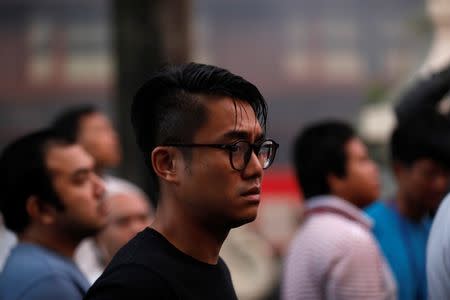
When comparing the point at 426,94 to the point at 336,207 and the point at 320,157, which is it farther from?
the point at 336,207

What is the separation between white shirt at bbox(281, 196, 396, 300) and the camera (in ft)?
14.2

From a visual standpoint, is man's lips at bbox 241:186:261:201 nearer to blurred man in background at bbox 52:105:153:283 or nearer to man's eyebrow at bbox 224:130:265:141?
man's eyebrow at bbox 224:130:265:141

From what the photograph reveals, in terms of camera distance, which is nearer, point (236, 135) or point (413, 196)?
point (236, 135)

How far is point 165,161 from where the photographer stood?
295 cm

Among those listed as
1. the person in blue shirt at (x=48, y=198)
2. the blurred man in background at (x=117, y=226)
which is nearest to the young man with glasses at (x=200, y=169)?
the person in blue shirt at (x=48, y=198)

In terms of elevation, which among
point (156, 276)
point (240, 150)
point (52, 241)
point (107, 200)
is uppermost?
point (240, 150)

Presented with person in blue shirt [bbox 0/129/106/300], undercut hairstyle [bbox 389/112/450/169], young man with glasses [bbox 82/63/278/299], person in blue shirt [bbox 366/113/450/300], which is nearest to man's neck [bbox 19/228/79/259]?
person in blue shirt [bbox 0/129/106/300]

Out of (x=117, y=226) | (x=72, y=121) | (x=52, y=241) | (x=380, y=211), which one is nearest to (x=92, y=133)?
(x=72, y=121)

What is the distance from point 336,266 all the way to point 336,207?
361 mm

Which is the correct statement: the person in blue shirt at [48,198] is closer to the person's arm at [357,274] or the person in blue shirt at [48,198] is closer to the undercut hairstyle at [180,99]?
the person's arm at [357,274]

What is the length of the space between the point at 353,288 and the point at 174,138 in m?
1.60

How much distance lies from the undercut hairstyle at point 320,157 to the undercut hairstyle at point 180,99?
1769 millimetres

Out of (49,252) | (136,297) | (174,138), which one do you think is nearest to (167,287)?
(136,297)

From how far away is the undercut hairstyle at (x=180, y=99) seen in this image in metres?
2.94
